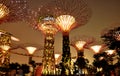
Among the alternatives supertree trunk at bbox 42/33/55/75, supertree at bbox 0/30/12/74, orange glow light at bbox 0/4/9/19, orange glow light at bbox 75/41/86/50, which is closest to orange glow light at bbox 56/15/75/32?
supertree trunk at bbox 42/33/55/75

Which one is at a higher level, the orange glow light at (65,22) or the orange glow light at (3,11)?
the orange glow light at (3,11)

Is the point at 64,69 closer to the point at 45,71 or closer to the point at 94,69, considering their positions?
the point at 45,71

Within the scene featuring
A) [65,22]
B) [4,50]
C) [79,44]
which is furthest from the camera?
[4,50]

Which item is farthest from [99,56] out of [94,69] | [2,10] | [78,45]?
[2,10]

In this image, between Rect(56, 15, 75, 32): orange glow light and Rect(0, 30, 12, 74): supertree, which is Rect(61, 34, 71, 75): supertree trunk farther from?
Rect(0, 30, 12, 74): supertree

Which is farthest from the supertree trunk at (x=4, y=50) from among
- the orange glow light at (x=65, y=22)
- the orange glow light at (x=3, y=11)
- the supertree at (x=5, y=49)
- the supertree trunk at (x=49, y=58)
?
the orange glow light at (x=65, y=22)

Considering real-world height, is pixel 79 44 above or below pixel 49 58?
above

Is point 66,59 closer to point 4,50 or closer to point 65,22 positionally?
point 65,22

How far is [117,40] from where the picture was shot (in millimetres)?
12586

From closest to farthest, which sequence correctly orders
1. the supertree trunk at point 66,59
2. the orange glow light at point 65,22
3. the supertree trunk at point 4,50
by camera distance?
the supertree trunk at point 66,59
the orange glow light at point 65,22
the supertree trunk at point 4,50

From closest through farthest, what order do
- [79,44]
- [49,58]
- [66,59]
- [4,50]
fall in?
[66,59] → [49,58] → [79,44] → [4,50]

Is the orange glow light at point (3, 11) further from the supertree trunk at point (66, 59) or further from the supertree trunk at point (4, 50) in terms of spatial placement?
the supertree trunk at point (4, 50)

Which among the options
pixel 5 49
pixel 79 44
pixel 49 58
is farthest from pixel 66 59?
pixel 5 49

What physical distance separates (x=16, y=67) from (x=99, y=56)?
29.0 feet
